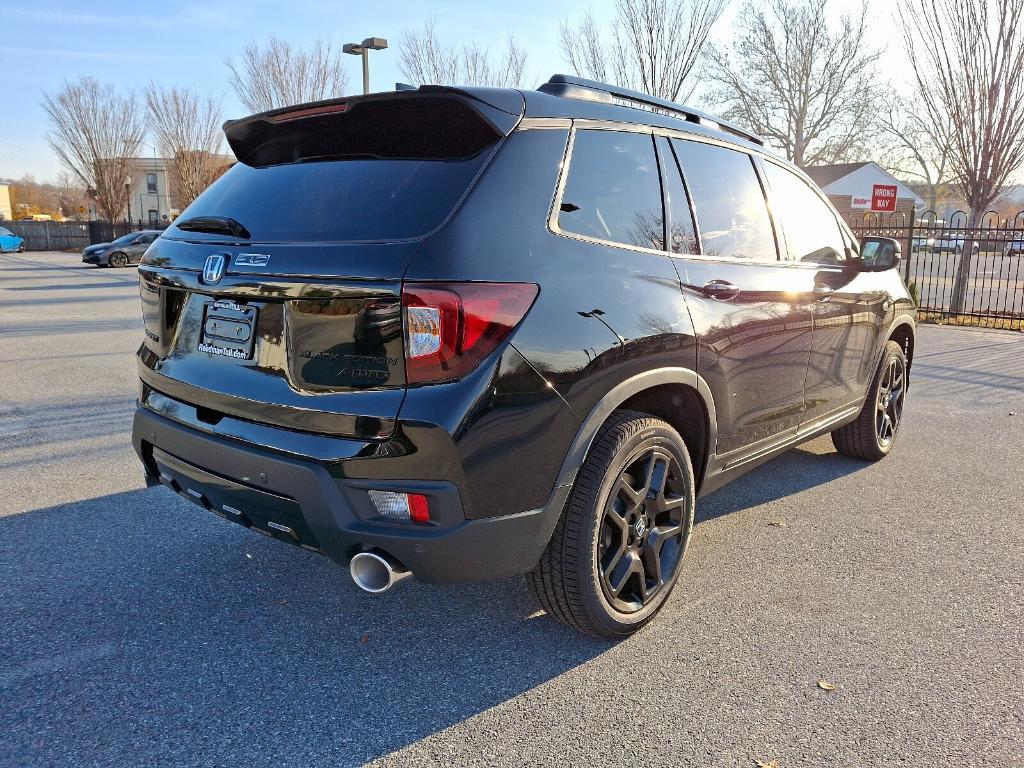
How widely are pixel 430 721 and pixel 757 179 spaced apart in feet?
9.47

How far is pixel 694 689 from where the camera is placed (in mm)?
2523

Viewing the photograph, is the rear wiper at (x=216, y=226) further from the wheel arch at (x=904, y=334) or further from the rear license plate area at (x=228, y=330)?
the wheel arch at (x=904, y=334)

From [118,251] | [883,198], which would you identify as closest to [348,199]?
[883,198]

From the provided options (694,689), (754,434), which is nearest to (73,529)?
(694,689)

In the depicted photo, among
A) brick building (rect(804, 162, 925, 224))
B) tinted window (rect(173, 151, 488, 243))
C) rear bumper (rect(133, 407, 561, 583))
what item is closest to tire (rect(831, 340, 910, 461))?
rear bumper (rect(133, 407, 561, 583))

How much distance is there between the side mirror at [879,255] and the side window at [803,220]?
13cm

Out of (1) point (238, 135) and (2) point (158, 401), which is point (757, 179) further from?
(2) point (158, 401)

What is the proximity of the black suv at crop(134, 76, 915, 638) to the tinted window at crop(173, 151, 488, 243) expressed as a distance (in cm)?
1

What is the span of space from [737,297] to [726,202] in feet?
1.64

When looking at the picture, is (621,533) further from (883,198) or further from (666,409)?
(883,198)

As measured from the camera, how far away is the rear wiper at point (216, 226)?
262 centimetres

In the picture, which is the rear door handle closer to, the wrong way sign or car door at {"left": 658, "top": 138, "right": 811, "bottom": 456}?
car door at {"left": 658, "top": 138, "right": 811, "bottom": 456}

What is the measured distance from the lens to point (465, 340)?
2.15 metres

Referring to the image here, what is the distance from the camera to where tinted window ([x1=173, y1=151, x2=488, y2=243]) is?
229cm
